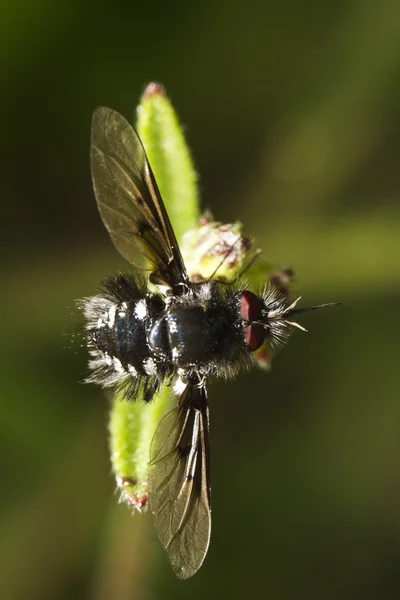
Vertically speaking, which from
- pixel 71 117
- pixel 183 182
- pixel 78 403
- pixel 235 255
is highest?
pixel 71 117

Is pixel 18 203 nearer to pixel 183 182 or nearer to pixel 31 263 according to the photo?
pixel 31 263

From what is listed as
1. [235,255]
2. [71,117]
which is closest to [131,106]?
[71,117]

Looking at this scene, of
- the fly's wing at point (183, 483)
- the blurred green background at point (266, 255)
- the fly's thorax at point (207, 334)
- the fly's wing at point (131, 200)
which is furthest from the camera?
the blurred green background at point (266, 255)

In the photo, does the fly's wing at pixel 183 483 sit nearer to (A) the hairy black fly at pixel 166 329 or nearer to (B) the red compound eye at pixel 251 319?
→ (A) the hairy black fly at pixel 166 329

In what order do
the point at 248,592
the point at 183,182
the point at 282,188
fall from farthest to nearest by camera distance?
the point at 282,188 < the point at 248,592 < the point at 183,182

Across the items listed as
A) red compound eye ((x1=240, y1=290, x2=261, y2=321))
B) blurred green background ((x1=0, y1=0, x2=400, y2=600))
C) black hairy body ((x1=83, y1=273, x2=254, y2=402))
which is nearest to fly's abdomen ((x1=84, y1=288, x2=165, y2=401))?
black hairy body ((x1=83, y1=273, x2=254, y2=402))

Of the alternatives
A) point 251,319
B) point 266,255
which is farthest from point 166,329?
point 266,255

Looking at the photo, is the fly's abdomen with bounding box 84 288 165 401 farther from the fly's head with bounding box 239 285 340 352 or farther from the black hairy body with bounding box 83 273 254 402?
the fly's head with bounding box 239 285 340 352

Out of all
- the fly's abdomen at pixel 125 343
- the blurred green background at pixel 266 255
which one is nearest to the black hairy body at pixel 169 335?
the fly's abdomen at pixel 125 343
